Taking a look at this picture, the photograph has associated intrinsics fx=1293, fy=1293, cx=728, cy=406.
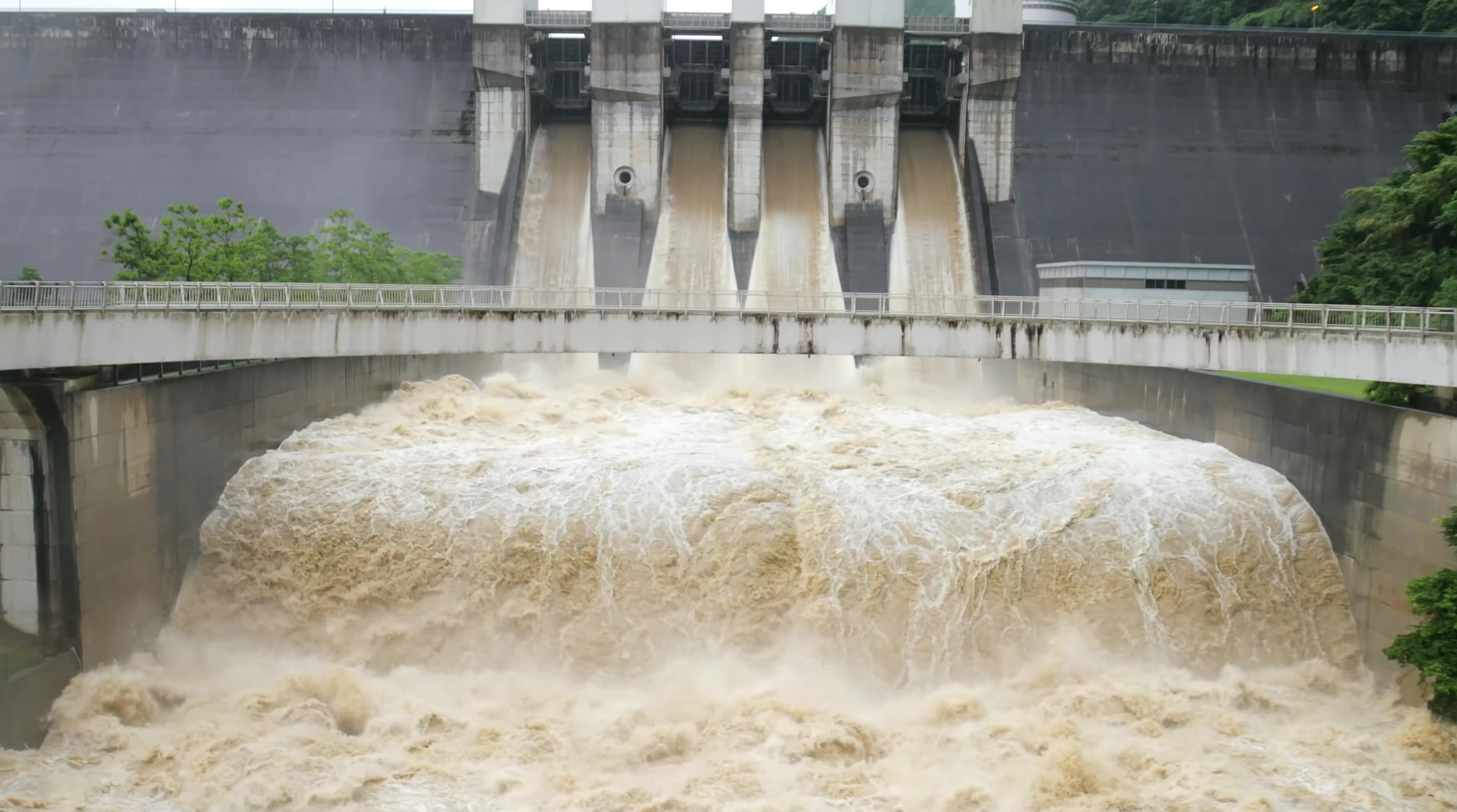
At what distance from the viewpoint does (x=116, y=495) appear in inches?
677

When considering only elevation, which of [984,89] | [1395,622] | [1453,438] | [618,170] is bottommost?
[1395,622]

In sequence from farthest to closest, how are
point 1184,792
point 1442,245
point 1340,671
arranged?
point 1442,245, point 1340,671, point 1184,792

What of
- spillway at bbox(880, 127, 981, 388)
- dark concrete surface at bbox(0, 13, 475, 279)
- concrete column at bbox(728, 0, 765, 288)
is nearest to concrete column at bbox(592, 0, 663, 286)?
concrete column at bbox(728, 0, 765, 288)

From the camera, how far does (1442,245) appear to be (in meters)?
22.2

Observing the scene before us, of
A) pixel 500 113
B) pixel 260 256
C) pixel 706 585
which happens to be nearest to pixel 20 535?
pixel 706 585

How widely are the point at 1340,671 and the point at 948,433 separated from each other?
27.2ft

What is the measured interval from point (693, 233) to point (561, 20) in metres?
6.97

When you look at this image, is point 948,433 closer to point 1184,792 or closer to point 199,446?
point 1184,792

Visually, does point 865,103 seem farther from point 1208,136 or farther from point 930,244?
point 1208,136

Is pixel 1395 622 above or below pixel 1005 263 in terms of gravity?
below

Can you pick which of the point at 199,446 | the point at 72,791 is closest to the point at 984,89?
the point at 199,446

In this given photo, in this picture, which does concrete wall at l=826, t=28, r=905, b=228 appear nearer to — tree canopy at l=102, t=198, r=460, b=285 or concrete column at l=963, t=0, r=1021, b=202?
concrete column at l=963, t=0, r=1021, b=202

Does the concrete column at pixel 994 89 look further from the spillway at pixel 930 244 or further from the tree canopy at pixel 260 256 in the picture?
the tree canopy at pixel 260 256

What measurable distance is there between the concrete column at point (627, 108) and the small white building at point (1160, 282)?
1149cm
